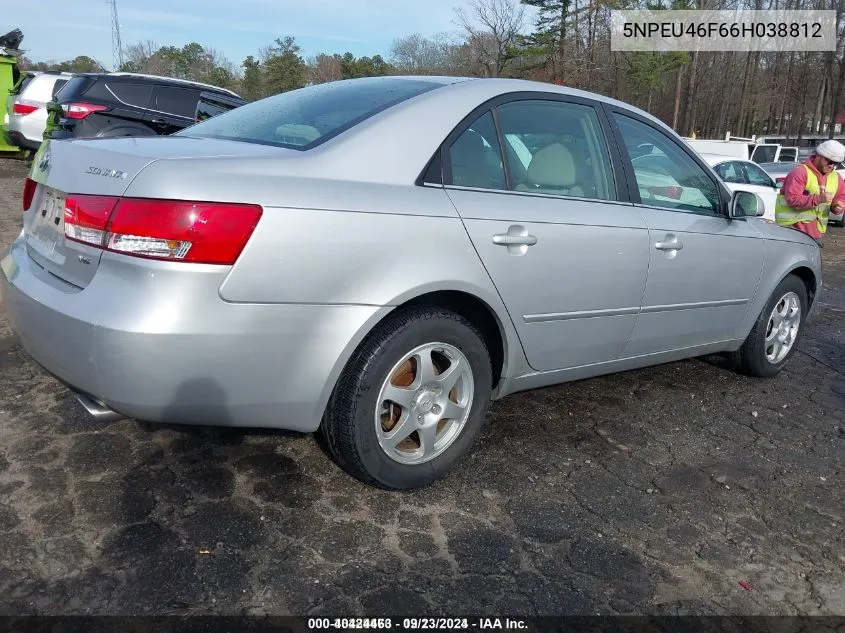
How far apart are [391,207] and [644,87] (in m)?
38.1

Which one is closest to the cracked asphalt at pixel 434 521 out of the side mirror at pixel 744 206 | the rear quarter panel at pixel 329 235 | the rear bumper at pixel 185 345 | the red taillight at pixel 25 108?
Result: the rear bumper at pixel 185 345

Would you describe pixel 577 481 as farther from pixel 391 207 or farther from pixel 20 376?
pixel 20 376

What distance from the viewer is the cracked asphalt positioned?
7.15 feet

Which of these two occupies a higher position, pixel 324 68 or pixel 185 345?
pixel 324 68

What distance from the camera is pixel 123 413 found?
223 cm

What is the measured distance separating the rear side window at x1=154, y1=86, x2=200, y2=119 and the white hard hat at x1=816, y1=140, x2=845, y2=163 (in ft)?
26.9

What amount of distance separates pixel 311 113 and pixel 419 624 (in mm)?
2007

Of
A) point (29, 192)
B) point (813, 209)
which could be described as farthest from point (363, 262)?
point (813, 209)

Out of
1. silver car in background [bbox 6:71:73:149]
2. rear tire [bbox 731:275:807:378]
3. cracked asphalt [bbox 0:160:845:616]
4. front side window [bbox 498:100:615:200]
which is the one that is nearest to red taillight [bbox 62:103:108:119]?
silver car in background [bbox 6:71:73:149]

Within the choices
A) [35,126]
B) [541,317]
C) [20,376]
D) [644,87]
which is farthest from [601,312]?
[644,87]

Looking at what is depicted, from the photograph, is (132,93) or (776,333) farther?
(132,93)

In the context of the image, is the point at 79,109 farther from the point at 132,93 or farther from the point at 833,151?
the point at 833,151

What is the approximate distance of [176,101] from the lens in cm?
1019

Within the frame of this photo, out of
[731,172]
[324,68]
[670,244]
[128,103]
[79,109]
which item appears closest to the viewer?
[670,244]
